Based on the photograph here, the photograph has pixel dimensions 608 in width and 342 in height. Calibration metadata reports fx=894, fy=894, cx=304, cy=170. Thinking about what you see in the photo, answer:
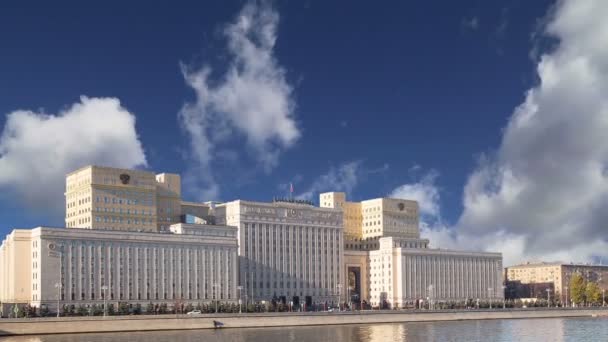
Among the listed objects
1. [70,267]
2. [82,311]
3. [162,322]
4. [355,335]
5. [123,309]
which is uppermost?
[70,267]

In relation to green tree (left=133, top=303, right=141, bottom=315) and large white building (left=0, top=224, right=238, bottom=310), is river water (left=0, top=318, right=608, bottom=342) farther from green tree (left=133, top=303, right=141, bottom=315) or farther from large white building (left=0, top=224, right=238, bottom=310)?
large white building (left=0, top=224, right=238, bottom=310)

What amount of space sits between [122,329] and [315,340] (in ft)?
142

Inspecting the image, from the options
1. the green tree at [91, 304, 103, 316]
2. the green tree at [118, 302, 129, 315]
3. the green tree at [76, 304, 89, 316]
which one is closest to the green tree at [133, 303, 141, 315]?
the green tree at [118, 302, 129, 315]

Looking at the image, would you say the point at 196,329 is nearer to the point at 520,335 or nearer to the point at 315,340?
the point at 315,340

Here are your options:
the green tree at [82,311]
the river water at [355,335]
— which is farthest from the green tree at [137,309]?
the river water at [355,335]

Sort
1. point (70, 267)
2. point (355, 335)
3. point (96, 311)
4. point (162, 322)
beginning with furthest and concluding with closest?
point (70, 267) → point (96, 311) → point (162, 322) → point (355, 335)

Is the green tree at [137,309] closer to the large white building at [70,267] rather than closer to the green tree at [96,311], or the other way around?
the large white building at [70,267]

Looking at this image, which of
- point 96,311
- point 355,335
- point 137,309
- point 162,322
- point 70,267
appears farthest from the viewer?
point 70,267

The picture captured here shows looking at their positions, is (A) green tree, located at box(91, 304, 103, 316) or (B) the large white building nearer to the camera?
(A) green tree, located at box(91, 304, 103, 316)

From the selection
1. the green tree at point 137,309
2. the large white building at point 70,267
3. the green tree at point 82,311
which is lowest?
the green tree at point 137,309

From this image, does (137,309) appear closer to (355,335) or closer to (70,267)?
(70,267)

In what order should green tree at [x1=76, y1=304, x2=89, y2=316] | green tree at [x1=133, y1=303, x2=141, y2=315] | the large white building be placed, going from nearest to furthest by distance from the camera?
green tree at [x1=76, y1=304, x2=89, y2=316], green tree at [x1=133, y1=303, x2=141, y2=315], the large white building

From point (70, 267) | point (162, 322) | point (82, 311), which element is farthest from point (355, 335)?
point (70, 267)

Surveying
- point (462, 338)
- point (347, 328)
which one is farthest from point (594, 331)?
point (347, 328)
